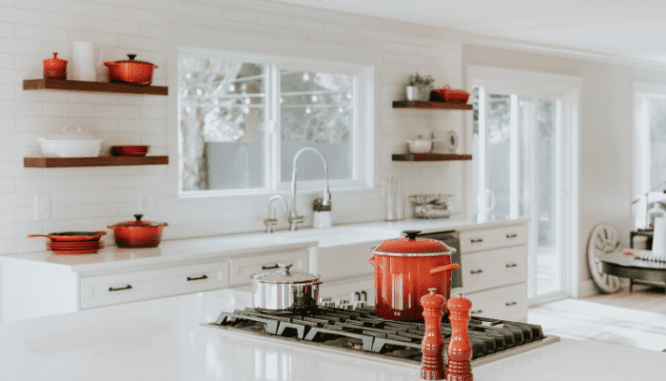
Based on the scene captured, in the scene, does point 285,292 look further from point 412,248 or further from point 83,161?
point 83,161

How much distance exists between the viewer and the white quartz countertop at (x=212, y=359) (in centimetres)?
159

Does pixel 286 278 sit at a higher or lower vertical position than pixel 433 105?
lower

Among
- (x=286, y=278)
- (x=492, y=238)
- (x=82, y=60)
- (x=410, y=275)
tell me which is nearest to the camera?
(x=410, y=275)

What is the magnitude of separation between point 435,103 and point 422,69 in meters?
0.38

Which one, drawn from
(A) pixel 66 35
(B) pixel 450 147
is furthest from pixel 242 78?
(B) pixel 450 147

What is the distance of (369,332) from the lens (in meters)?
1.80

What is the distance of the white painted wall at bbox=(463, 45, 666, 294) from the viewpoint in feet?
25.9

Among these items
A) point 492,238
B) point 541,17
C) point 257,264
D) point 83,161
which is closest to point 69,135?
point 83,161

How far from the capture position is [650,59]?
332 inches

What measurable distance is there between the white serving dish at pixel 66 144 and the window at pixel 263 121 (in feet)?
2.83

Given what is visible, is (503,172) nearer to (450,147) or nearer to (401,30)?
(450,147)

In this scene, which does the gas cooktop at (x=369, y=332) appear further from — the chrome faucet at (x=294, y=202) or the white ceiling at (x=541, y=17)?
the white ceiling at (x=541, y=17)

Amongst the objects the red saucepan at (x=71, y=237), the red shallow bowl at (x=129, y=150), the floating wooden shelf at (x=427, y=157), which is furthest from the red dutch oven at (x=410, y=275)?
the floating wooden shelf at (x=427, y=157)

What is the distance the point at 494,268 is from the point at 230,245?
90.7 inches
